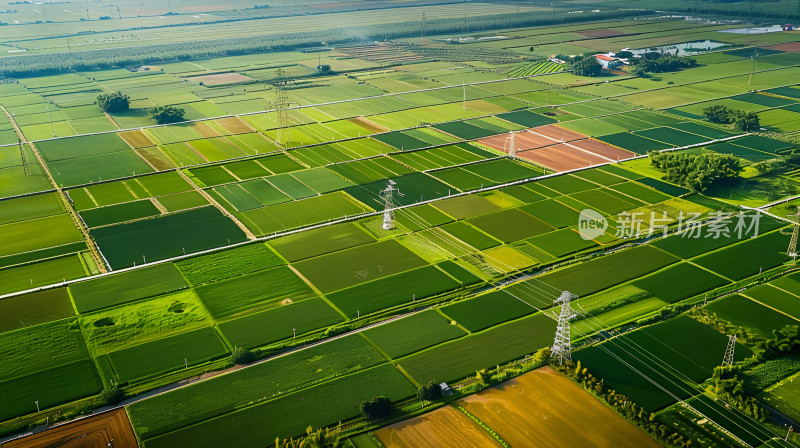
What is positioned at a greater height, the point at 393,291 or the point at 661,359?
the point at 393,291

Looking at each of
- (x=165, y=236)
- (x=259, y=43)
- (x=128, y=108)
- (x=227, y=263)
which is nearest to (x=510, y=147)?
(x=227, y=263)

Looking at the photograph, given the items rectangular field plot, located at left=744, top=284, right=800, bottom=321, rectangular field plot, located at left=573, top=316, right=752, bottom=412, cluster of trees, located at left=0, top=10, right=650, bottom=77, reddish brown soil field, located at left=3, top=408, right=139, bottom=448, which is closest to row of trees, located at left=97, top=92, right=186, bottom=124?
cluster of trees, located at left=0, top=10, right=650, bottom=77

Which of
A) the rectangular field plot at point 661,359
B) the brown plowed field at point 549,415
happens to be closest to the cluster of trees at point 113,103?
the brown plowed field at point 549,415

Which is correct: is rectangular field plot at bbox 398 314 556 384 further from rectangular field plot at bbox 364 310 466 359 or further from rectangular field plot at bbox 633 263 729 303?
rectangular field plot at bbox 633 263 729 303

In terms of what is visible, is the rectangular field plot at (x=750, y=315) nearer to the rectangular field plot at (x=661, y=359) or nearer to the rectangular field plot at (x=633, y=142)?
the rectangular field plot at (x=661, y=359)

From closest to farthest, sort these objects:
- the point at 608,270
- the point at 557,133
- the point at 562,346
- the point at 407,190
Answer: the point at 562,346 < the point at 608,270 < the point at 407,190 < the point at 557,133

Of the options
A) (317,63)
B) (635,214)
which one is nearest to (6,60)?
(317,63)

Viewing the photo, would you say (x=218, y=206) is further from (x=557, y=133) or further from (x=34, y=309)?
(x=557, y=133)
